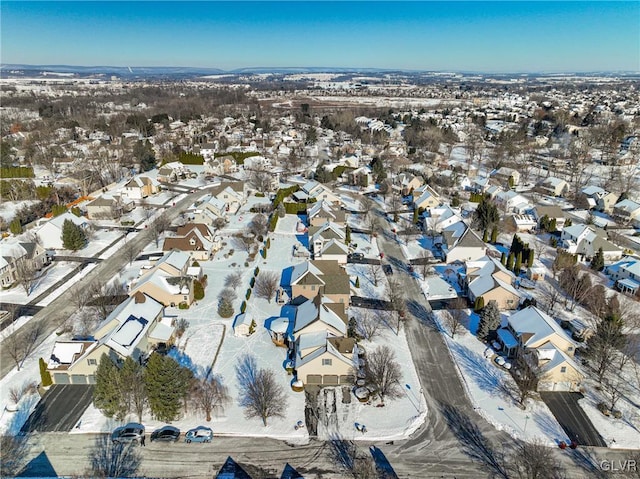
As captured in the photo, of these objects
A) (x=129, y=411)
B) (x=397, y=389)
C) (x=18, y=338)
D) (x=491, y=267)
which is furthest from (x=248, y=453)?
(x=491, y=267)

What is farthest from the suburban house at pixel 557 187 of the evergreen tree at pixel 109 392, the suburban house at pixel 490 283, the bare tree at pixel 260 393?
the evergreen tree at pixel 109 392

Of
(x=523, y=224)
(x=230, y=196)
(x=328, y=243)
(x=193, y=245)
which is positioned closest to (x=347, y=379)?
(x=328, y=243)

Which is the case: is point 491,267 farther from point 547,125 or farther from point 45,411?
point 547,125

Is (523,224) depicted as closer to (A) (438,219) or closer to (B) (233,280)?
(A) (438,219)

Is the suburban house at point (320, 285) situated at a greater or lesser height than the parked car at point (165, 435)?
greater

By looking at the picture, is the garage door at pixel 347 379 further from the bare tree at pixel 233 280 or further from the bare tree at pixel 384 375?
the bare tree at pixel 233 280

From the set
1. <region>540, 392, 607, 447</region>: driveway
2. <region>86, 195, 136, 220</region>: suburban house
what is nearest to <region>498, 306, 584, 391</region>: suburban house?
<region>540, 392, 607, 447</region>: driveway

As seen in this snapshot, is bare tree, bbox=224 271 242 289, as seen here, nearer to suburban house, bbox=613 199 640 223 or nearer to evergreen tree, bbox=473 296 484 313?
evergreen tree, bbox=473 296 484 313
